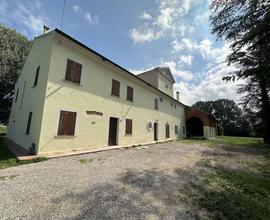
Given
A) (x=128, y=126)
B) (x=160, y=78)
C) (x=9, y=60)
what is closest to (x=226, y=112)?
(x=160, y=78)

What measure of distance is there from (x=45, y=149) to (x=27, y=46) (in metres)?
19.9

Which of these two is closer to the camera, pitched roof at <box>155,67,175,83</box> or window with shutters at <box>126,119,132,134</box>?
window with shutters at <box>126,119,132,134</box>

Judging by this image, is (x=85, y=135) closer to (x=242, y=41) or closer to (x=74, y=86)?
(x=74, y=86)

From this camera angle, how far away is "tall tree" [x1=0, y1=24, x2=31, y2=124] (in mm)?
17953

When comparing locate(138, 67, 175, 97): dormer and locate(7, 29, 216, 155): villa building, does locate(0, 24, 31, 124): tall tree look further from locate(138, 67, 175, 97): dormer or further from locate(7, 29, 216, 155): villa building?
locate(138, 67, 175, 97): dormer

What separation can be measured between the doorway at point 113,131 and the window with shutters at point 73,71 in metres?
3.87

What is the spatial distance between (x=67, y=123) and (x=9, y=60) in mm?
16652

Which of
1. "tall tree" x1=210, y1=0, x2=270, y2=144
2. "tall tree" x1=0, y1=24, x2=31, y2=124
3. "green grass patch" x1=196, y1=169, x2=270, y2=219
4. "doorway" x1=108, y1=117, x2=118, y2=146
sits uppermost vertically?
"tall tree" x1=0, y1=24, x2=31, y2=124

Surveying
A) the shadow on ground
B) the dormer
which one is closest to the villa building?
the shadow on ground

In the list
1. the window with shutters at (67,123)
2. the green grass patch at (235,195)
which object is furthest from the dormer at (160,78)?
the green grass patch at (235,195)

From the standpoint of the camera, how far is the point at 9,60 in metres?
18.5

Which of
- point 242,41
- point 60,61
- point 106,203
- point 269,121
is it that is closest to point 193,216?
point 106,203

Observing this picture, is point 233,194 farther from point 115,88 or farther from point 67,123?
point 115,88

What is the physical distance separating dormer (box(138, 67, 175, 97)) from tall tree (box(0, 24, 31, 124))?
16.5 m
